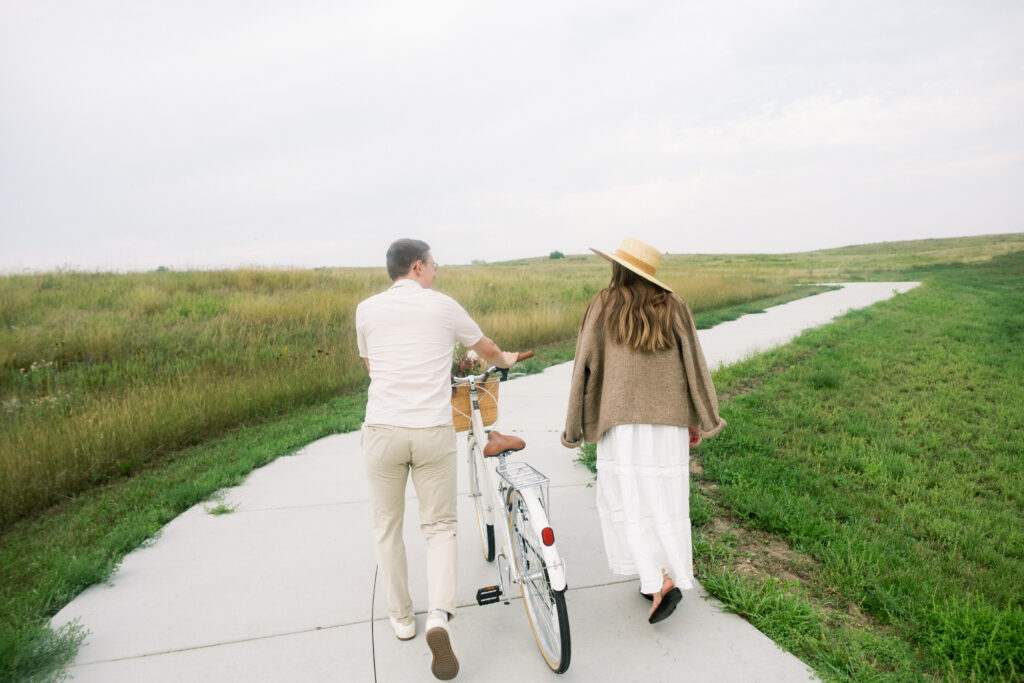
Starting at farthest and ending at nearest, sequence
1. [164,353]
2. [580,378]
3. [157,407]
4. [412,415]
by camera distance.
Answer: [164,353], [157,407], [580,378], [412,415]

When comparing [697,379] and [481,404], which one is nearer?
[697,379]

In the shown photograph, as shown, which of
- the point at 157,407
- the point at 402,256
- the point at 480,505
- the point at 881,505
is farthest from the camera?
the point at 157,407

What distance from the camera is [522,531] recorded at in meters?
2.78

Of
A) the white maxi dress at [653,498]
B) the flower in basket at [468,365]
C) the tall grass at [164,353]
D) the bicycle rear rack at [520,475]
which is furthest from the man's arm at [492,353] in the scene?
the tall grass at [164,353]

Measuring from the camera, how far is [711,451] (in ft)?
17.1

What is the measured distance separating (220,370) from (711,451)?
7281mm

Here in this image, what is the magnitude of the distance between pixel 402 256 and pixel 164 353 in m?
9.09

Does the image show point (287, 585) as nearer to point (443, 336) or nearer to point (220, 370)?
point (443, 336)

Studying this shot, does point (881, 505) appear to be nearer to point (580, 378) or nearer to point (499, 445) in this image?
point (580, 378)

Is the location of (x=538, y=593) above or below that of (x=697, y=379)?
below

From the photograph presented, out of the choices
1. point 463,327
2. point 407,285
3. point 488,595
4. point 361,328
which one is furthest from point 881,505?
point 361,328

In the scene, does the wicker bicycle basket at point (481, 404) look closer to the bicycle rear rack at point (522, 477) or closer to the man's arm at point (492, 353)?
the man's arm at point (492, 353)

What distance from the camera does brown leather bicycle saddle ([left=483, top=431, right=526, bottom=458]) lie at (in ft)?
9.33

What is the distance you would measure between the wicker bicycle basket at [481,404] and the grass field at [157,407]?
160 centimetres
